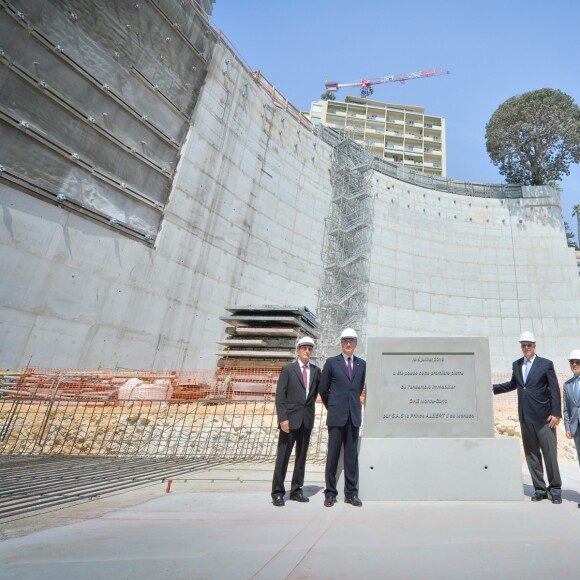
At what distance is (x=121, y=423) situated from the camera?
872cm

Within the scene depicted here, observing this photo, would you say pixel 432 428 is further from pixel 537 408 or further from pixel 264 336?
pixel 264 336

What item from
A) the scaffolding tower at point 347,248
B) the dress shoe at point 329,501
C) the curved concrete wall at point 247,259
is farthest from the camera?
the scaffolding tower at point 347,248

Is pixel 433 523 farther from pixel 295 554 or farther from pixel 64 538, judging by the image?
pixel 64 538

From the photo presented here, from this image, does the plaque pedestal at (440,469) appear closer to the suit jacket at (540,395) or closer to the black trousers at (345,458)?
the black trousers at (345,458)

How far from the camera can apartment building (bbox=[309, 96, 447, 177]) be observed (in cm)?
5453

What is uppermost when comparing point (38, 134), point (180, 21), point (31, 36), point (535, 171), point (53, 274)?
point (535, 171)

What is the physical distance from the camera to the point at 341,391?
3.69 metres

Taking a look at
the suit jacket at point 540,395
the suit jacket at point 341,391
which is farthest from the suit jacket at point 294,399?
the suit jacket at point 540,395

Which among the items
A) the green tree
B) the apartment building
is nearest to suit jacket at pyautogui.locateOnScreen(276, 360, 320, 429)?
the green tree

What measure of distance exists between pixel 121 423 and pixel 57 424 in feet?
4.83

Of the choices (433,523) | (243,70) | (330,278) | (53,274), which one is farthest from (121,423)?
(243,70)

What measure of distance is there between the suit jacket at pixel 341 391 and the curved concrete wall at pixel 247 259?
1202 centimetres

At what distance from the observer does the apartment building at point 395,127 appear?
179ft

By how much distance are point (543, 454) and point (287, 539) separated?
114 inches
